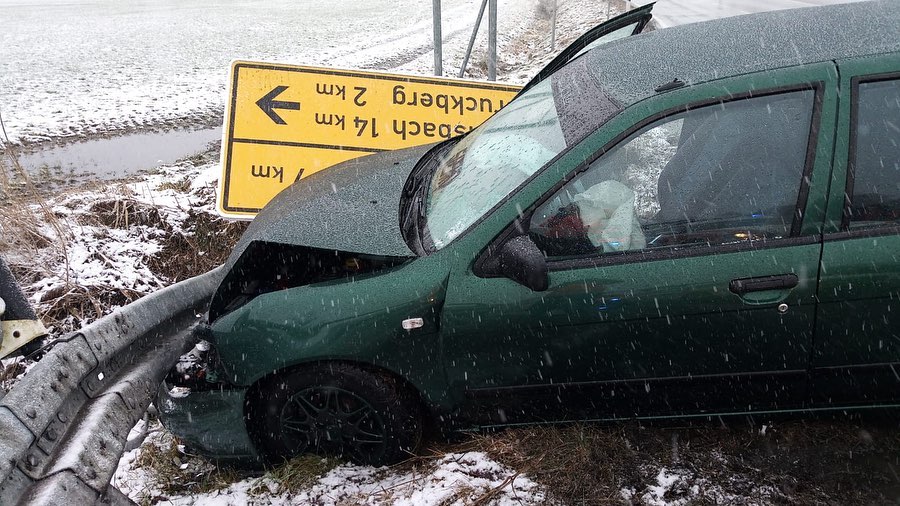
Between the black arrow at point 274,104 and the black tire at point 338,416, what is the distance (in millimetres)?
3301

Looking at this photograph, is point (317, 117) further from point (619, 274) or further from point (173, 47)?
point (173, 47)

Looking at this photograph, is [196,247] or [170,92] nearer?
[196,247]

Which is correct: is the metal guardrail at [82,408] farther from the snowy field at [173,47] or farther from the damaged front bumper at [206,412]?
the snowy field at [173,47]

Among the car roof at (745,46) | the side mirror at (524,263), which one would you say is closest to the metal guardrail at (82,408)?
the side mirror at (524,263)

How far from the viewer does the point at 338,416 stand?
9.91 ft

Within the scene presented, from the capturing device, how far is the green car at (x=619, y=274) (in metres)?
2.57

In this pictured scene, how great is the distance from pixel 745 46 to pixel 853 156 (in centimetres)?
63

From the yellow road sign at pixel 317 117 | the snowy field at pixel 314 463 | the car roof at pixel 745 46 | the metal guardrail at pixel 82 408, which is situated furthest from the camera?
the yellow road sign at pixel 317 117

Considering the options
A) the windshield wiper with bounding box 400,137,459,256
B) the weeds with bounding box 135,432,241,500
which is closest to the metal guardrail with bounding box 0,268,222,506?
the weeds with bounding box 135,432,241,500

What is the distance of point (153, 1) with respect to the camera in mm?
34875

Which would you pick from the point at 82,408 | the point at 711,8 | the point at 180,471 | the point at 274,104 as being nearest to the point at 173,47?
the point at 711,8

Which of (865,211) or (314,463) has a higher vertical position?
(865,211)

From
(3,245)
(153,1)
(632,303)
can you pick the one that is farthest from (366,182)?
(153,1)

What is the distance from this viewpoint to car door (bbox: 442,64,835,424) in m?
2.59
